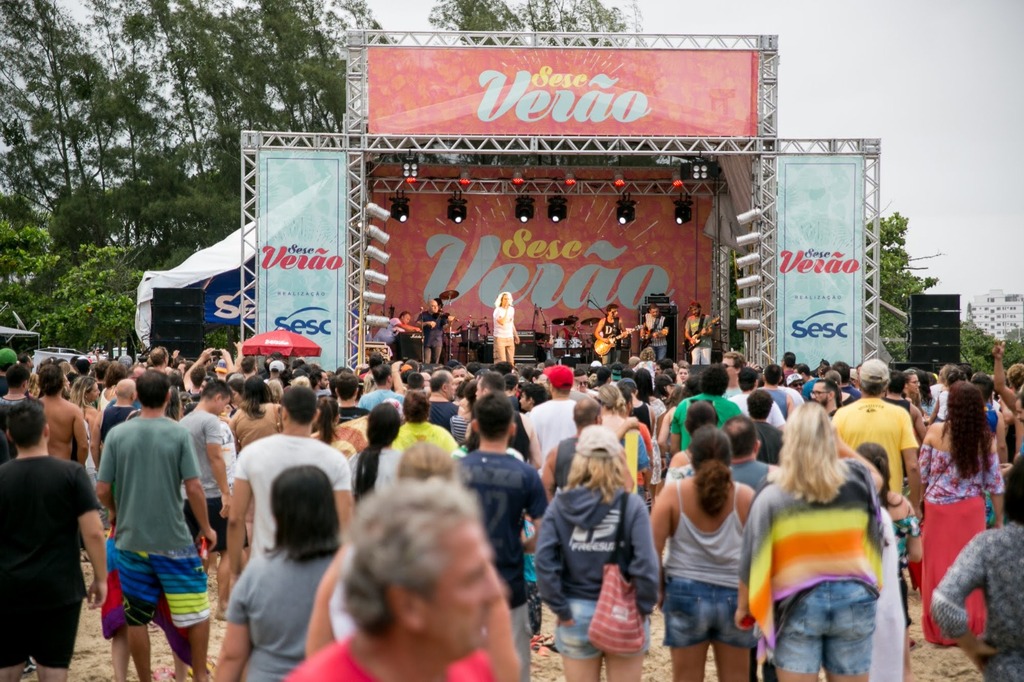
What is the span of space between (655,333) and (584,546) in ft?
51.9

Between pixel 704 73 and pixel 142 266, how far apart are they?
23.0 meters

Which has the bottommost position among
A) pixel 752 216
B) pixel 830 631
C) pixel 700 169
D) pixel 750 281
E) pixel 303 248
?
pixel 830 631

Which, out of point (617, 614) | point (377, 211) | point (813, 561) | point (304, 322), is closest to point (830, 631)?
point (813, 561)

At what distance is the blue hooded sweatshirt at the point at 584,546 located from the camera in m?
4.14

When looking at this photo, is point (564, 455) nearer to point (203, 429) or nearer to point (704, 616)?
point (704, 616)

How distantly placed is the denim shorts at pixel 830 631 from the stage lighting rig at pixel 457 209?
56.1ft

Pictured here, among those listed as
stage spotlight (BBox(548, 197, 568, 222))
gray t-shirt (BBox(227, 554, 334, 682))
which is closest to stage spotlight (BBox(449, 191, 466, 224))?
stage spotlight (BBox(548, 197, 568, 222))

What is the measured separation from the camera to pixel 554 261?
71.3 feet

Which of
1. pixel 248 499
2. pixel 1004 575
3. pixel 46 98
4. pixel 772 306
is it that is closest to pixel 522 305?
pixel 772 306

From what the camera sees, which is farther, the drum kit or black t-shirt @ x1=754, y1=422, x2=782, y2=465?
the drum kit

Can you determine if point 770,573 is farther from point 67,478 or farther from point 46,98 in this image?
point 46,98

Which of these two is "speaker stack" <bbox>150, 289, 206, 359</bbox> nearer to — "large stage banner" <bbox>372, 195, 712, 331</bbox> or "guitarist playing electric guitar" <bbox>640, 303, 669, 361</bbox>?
"large stage banner" <bbox>372, 195, 712, 331</bbox>

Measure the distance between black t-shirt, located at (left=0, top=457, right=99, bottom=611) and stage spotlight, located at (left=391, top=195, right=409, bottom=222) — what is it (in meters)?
16.0

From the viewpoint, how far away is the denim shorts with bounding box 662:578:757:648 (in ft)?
14.3
